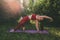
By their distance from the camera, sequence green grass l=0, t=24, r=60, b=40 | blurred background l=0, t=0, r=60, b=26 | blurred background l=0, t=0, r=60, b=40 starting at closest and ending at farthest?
green grass l=0, t=24, r=60, b=40 → blurred background l=0, t=0, r=60, b=40 → blurred background l=0, t=0, r=60, b=26

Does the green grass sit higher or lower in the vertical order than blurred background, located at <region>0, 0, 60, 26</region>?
lower

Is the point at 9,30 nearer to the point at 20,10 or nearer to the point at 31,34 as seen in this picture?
the point at 31,34

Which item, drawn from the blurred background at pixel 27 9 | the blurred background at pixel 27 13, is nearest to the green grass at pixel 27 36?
the blurred background at pixel 27 13

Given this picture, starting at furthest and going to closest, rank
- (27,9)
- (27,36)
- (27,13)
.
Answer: (27,13)
(27,9)
(27,36)

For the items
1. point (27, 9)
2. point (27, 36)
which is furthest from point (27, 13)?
point (27, 36)

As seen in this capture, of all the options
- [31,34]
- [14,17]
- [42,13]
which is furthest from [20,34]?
[14,17]

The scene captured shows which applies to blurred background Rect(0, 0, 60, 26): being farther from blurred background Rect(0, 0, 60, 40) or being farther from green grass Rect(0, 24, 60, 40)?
green grass Rect(0, 24, 60, 40)

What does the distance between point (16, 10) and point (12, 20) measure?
711 millimetres

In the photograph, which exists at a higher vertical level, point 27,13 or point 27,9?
point 27,9

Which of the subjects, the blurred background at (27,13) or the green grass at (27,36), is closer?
the green grass at (27,36)

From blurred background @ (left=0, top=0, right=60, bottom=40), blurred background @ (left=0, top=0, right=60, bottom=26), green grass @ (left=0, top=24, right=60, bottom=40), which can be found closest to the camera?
green grass @ (left=0, top=24, right=60, bottom=40)

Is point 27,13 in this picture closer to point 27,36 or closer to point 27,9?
point 27,9

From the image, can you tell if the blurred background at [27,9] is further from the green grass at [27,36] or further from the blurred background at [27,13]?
the green grass at [27,36]

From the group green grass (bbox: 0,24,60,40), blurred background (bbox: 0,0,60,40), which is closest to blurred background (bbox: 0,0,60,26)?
blurred background (bbox: 0,0,60,40)
